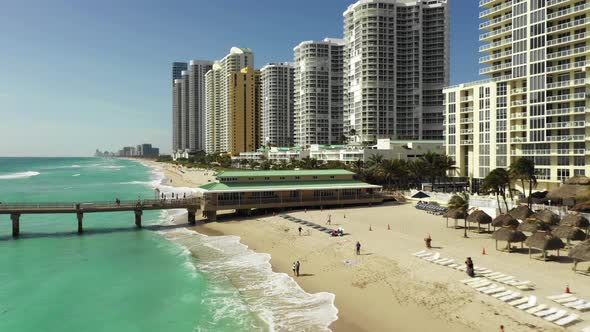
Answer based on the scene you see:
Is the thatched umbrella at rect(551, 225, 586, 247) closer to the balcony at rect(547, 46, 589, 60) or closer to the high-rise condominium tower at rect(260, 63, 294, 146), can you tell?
the balcony at rect(547, 46, 589, 60)

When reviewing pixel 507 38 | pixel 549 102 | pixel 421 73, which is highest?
pixel 421 73

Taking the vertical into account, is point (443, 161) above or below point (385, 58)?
below

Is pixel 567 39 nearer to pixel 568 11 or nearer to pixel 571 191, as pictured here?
pixel 568 11

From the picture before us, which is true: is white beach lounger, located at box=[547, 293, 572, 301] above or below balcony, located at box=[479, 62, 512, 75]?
below

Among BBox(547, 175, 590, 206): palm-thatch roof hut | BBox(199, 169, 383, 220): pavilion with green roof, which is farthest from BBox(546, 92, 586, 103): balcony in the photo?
BBox(199, 169, 383, 220): pavilion with green roof

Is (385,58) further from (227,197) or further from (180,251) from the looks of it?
(180,251)

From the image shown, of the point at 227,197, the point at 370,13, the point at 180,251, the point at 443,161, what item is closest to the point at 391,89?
the point at 370,13

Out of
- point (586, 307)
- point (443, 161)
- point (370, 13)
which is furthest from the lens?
point (370, 13)

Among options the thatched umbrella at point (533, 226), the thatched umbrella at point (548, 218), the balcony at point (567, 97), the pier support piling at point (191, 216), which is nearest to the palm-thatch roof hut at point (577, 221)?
the thatched umbrella at point (548, 218)
